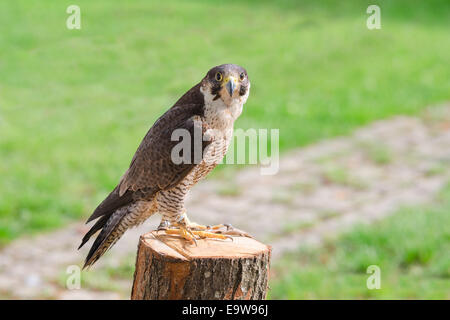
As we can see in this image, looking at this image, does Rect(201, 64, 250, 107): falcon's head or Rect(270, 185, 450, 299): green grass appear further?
Rect(270, 185, 450, 299): green grass

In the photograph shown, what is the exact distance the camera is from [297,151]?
832 centimetres

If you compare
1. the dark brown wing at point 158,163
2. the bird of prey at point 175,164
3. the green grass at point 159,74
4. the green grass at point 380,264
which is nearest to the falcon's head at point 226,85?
the bird of prey at point 175,164

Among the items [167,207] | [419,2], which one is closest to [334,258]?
[167,207]

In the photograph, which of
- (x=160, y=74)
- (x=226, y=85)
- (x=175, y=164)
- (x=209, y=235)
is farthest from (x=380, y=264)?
(x=160, y=74)

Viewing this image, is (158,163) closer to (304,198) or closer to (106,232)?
(106,232)

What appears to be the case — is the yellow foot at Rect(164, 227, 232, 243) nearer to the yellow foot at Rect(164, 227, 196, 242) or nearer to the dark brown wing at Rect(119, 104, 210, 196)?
the yellow foot at Rect(164, 227, 196, 242)

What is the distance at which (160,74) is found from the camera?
1135 cm

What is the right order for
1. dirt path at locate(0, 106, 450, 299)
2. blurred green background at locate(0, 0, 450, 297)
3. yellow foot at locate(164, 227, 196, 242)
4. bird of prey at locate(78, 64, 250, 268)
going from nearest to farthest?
bird of prey at locate(78, 64, 250, 268)
yellow foot at locate(164, 227, 196, 242)
dirt path at locate(0, 106, 450, 299)
blurred green background at locate(0, 0, 450, 297)

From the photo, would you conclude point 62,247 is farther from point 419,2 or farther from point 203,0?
point 419,2

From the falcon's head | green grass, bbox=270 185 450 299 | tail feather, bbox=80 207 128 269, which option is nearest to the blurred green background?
green grass, bbox=270 185 450 299

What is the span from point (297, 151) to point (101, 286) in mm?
3719

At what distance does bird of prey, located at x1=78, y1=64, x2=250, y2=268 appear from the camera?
3115 mm

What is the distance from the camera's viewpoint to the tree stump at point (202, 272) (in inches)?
118

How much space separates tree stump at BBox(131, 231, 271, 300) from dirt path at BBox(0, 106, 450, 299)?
6.83 feet
